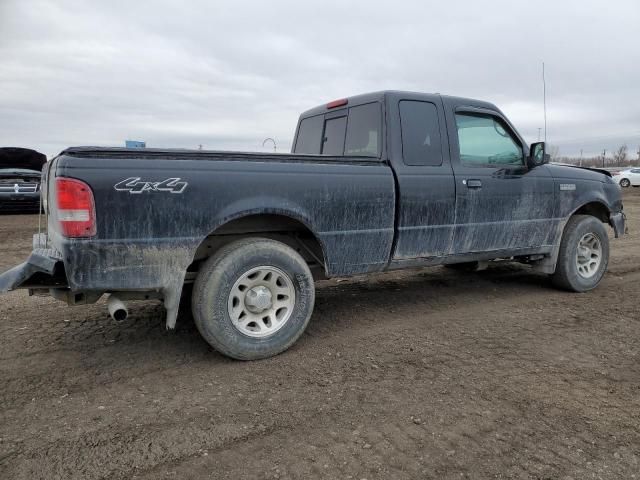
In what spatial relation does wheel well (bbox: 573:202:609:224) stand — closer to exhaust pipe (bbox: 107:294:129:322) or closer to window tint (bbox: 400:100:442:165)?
window tint (bbox: 400:100:442:165)

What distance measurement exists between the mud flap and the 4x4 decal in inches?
25.3

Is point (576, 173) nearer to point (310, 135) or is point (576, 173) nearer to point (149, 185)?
point (310, 135)

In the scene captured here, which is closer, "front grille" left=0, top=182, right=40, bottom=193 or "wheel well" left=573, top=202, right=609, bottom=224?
"wheel well" left=573, top=202, right=609, bottom=224

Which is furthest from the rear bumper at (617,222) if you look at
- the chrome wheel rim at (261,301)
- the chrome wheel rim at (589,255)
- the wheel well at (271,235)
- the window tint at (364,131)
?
the chrome wheel rim at (261,301)

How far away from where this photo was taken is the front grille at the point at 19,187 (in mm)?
12578

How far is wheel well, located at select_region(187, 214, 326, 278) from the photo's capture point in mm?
3764

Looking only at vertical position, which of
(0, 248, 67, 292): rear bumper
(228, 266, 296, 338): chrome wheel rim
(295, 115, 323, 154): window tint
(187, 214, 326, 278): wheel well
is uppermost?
(295, 115, 323, 154): window tint

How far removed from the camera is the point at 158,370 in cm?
351

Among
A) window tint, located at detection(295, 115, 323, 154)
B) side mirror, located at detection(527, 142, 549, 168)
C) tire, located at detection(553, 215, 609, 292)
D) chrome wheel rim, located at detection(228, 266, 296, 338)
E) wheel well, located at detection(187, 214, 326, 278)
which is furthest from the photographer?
tire, located at detection(553, 215, 609, 292)

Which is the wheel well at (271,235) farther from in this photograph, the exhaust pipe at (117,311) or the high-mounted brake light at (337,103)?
the high-mounted brake light at (337,103)

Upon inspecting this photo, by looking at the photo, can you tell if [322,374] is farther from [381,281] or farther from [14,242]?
[14,242]

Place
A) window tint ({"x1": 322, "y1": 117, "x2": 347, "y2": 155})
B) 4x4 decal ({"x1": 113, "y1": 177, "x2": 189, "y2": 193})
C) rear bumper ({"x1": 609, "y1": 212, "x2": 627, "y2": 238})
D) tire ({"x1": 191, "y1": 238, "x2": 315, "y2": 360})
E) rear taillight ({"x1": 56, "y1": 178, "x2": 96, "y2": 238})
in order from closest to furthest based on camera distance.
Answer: rear taillight ({"x1": 56, "y1": 178, "x2": 96, "y2": 238}) < 4x4 decal ({"x1": 113, "y1": 177, "x2": 189, "y2": 193}) < tire ({"x1": 191, "y1": 238, "x2": 315, "y2": 360}) < window tint ({"x1": 322, "y1": 117, "x2": 347, "y2": 155}) < rear bumper ({"x1": 609, "y1": 212, "x2": 627, "y2": 238})

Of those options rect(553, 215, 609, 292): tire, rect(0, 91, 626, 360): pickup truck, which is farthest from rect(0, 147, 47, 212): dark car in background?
rect(553, 215, 609, 292): tire

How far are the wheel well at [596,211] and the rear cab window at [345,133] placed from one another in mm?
2928
